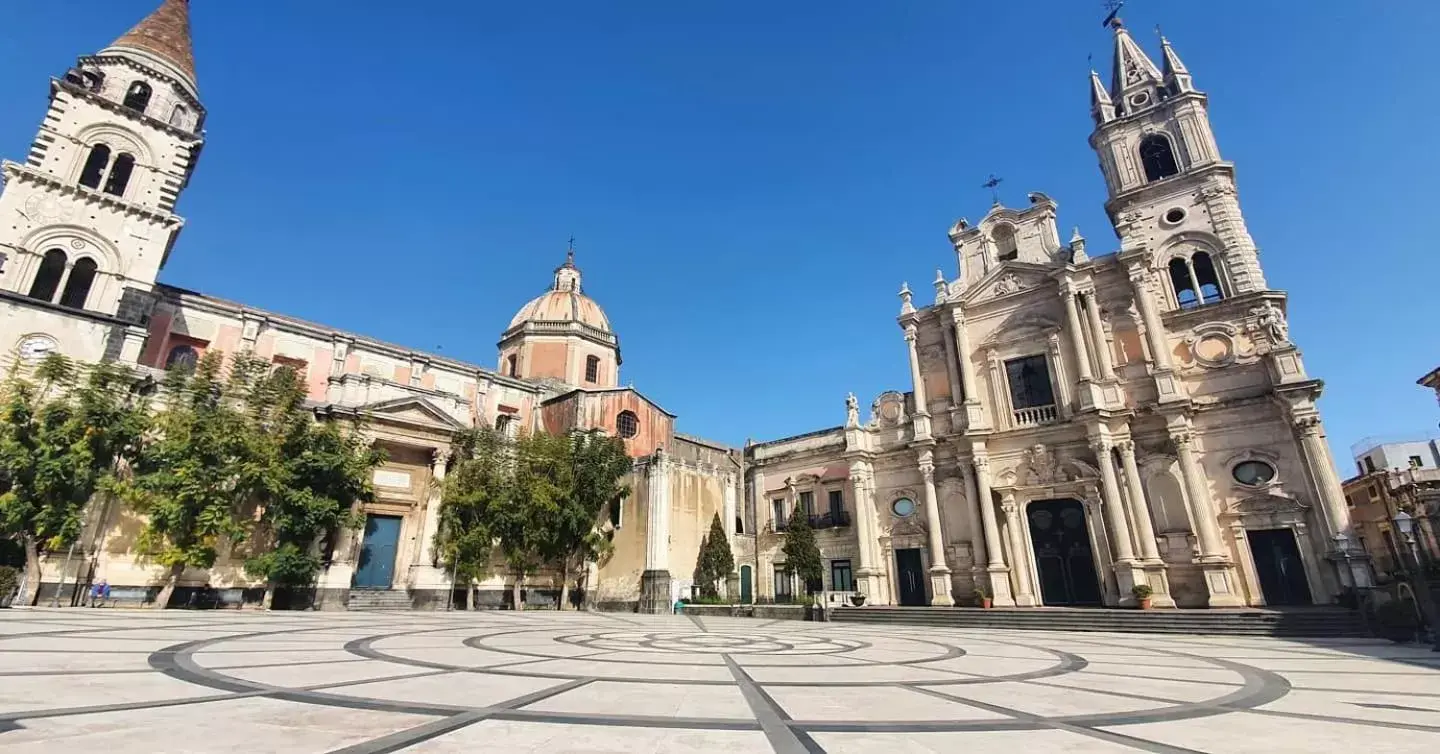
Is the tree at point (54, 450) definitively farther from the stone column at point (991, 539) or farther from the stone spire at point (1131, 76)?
the stone spire at point (1131, 76)

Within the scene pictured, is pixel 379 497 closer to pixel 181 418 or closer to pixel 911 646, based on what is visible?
pixel 181 418

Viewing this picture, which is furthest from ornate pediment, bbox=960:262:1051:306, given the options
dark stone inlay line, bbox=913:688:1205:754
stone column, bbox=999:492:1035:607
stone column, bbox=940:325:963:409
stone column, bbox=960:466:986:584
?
dark stone inlay line, bbox=913:688:1205:754

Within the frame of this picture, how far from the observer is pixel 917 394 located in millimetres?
25703

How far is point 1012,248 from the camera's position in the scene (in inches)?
1032

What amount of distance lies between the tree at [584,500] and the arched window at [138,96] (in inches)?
882

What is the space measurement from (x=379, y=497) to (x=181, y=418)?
6.99 metres

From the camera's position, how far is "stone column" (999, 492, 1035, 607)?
21.0 m

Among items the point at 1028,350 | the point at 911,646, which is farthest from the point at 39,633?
the point at 1028,350

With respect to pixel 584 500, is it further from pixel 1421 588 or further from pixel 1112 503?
pixel 1421 588

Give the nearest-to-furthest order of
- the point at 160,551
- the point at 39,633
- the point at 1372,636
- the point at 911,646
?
1. the point at 39,633
2. the point at 911,646
3. the point at 1372,636
4. the point at 160,551

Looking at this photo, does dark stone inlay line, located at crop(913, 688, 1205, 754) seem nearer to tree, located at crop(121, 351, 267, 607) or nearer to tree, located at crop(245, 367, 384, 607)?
tree, located at crop(245, 367, 384, 607)

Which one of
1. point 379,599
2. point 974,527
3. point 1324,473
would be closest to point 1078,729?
point 974,527

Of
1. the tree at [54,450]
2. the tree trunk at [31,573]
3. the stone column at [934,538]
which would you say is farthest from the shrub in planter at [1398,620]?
the tree trunk at [31,573]

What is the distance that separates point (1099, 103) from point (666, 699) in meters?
33.5
